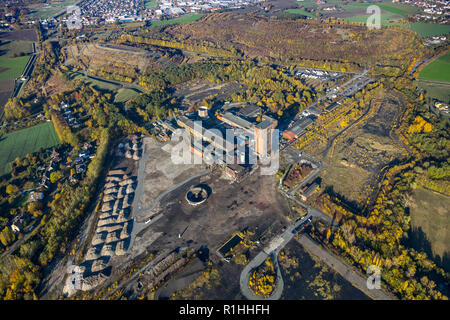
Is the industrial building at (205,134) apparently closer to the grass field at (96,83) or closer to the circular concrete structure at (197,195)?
the circular concrete structure at (197,195)

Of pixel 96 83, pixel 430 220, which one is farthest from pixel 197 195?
pixel 96 83

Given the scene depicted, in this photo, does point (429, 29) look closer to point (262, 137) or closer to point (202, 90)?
point (202, 90)

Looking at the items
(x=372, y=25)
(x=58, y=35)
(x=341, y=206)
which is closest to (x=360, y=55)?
(x=372, y=25)

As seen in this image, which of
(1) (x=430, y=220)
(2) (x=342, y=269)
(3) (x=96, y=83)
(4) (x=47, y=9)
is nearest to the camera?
(2) (x=342, y=269)

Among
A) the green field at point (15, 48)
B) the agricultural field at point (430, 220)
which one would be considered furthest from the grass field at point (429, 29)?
the green field at point (15, 48)

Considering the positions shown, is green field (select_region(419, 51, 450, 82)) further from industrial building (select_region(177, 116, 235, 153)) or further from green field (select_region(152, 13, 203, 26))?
green field (select_region(152, 13, 203, 26))

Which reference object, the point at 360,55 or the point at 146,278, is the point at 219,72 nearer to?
the point at 360,55
